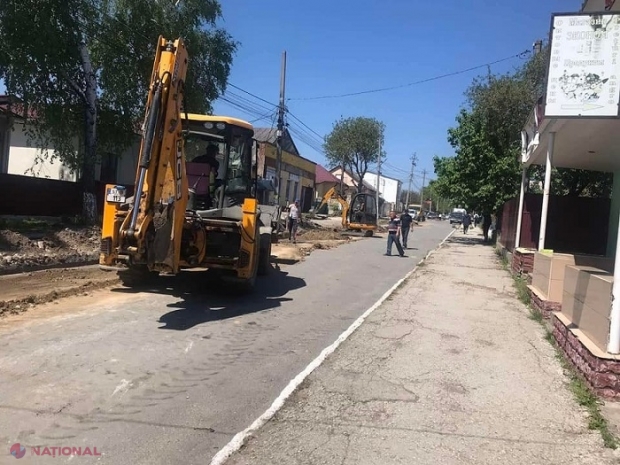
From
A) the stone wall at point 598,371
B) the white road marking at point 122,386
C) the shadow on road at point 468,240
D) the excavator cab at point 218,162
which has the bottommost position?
the white road marking at point 122,386

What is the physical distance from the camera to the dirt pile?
1172 centimetres

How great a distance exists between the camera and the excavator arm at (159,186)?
25.2ft

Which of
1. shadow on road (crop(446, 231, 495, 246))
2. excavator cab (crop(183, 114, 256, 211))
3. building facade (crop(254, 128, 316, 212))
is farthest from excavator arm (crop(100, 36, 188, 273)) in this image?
building facade (crop(254, 128, 316, 212))

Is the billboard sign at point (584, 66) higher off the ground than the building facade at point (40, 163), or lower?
higher

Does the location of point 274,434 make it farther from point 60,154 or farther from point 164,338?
point 60,154

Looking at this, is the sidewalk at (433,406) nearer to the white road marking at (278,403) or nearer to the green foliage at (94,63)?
the white road marking at (278,403)

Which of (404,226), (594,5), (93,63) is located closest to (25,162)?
(93,63)

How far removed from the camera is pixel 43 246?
1320cm

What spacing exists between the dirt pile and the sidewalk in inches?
291

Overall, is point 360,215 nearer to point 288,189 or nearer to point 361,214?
point 361,214

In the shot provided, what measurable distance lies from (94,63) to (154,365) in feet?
52.1

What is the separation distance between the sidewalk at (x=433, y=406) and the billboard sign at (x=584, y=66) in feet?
11.1

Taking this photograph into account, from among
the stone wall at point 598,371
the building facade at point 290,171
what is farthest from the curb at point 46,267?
the building facade at point 290,171

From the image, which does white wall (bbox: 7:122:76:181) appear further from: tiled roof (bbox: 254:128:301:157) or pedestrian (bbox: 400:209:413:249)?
tiled roof (bbox: 254:128:301:157)
